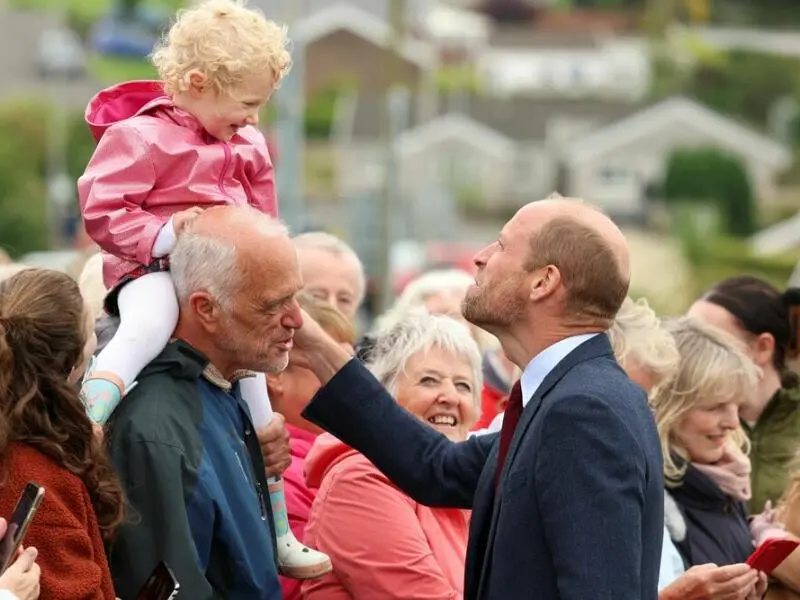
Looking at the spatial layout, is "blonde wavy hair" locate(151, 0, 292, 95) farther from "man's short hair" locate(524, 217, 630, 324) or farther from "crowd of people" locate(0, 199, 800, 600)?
"man's short hair" locate(524, 217, 630, 324)

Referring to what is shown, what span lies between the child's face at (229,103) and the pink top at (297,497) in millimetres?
1372

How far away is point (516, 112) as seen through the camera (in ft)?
429

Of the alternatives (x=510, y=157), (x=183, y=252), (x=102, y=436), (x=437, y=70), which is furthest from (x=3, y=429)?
(x=437, y=70)

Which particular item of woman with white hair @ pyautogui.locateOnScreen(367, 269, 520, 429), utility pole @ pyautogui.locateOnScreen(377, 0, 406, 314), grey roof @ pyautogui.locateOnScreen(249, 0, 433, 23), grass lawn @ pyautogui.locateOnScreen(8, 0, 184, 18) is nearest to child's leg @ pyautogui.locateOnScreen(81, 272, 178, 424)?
woman with white hair @ pyautogui.locateOnScreen(367, 269, 520, 429)

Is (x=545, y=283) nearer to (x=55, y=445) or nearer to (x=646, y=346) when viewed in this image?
(x=55, y=445)

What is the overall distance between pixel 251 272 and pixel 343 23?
448ft

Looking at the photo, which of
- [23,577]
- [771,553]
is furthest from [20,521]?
[771,553]

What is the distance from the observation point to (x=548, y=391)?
4.85 meters

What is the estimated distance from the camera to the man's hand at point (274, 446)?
216 inches

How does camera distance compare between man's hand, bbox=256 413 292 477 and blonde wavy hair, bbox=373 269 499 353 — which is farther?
blonde wavy hair, bbox=373 269 499 353

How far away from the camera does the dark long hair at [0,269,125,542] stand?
4520mm

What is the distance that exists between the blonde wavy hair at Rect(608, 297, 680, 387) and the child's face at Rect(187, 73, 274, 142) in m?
1.90

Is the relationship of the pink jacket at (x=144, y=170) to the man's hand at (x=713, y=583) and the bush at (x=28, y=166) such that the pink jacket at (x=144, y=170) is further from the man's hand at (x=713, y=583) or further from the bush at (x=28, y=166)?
the bush at (x=28, y=166)

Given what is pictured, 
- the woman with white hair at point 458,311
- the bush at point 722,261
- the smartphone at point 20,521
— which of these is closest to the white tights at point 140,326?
the smartphone at point 20,521
